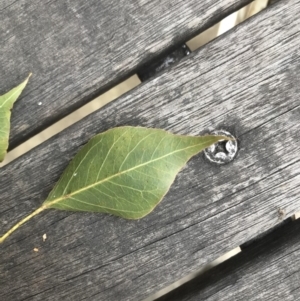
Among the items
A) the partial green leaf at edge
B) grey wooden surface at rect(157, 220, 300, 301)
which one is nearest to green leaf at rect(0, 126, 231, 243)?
the partial green leaf at edge

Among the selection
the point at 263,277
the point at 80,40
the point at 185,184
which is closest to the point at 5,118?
the point at 80,40

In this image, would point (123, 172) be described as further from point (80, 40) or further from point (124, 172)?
point (80, 40)

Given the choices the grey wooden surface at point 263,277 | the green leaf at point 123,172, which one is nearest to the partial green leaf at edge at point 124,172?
the green leaf at point 123,172

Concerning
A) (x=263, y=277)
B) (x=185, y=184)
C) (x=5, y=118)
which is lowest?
(x=263, y=277)

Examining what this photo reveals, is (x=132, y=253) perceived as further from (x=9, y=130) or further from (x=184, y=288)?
(x=9, y=130)

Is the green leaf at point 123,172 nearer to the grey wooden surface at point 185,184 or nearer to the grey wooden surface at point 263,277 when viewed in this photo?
the grey wooden surface at point 185,184

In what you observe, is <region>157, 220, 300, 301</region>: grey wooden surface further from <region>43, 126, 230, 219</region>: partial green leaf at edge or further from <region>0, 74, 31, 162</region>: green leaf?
<region>0, 74, 31, 162</region>: green leaf

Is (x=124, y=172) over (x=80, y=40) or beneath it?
beneath
